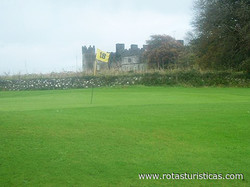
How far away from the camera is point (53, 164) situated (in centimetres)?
432

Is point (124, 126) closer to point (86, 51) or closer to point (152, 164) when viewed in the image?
point (152, 164)

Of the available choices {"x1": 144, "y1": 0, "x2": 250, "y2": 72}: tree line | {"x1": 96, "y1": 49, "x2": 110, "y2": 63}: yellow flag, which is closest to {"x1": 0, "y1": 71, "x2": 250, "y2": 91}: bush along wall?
{"x1": 144, "y1": 0, "x2": 250, "y2": 72}: tree line

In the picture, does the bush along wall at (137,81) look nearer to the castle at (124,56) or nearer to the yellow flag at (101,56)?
the yellow flag at (101,56)

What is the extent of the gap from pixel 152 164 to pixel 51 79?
2640 centimetres

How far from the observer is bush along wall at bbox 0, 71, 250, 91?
92.0ft

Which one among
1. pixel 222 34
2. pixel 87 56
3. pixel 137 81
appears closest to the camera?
pixel 222 34

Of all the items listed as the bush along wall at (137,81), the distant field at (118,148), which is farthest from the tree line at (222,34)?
the distant field at (118,148)

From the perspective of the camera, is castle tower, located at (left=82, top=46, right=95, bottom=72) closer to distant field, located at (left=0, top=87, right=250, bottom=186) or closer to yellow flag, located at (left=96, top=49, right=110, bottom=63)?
yellow flag, located at (left=96, top=49, right=110, bottom=63)

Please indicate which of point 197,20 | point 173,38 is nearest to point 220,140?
point 197,20

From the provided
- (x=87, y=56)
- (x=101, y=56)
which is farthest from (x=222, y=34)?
(x=87, y=56)

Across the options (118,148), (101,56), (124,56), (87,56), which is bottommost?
(118,148)

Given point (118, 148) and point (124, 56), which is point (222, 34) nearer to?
point (118, 148)

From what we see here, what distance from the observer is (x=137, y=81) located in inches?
1130

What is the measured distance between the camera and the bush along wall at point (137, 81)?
28.0m
